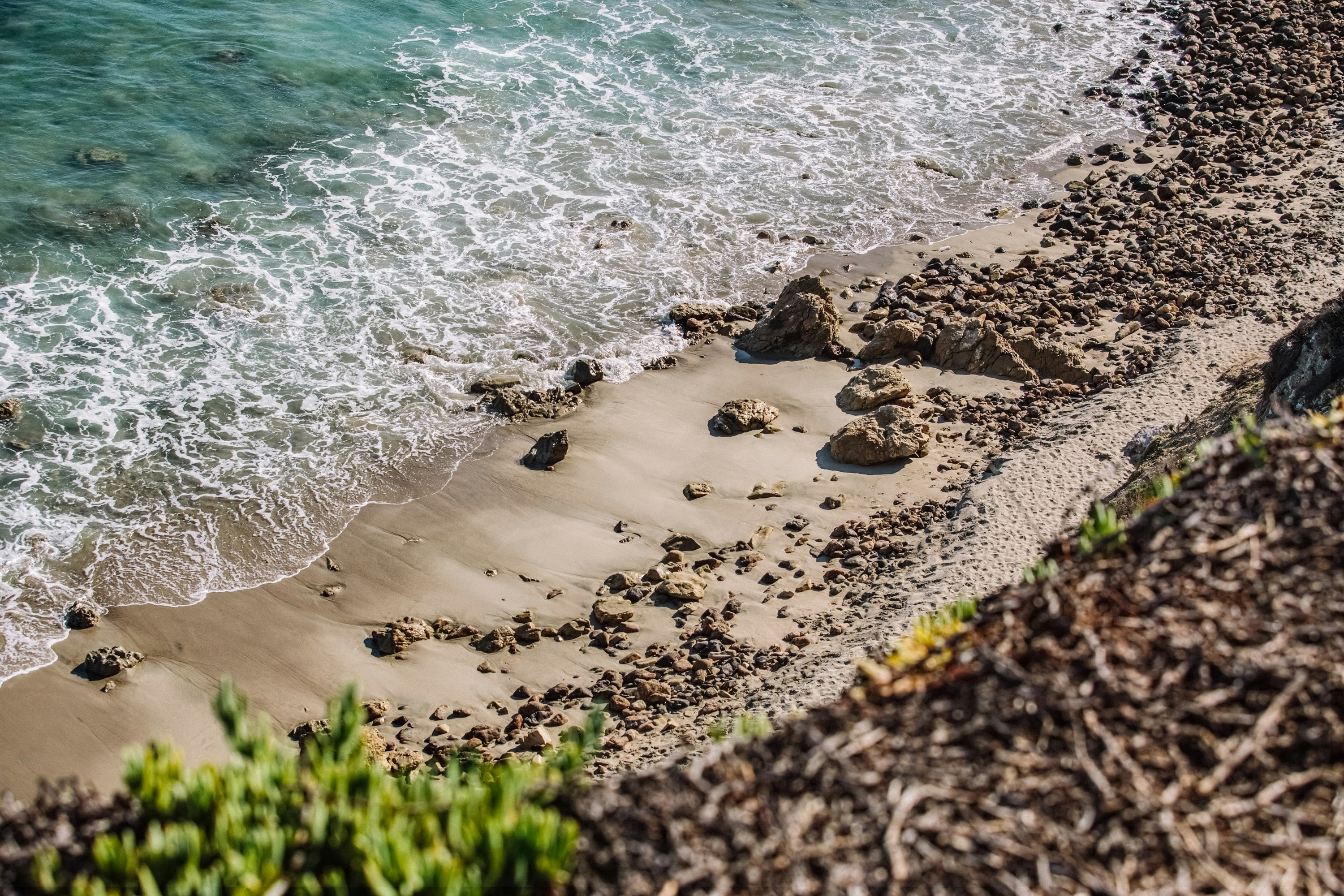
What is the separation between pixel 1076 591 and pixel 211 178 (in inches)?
612

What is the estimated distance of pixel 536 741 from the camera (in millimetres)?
7820

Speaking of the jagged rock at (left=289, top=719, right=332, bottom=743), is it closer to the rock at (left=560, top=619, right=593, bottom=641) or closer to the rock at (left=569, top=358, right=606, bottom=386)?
the rock at (left=560, top=619, right=593, bottom=641)

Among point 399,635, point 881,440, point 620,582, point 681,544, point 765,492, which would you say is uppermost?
point 881,440

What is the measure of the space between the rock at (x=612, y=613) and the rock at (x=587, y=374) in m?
4.00

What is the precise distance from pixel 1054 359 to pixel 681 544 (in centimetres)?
521

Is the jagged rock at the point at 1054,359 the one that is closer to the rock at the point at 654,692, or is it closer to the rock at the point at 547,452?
the rock at the point at 547,452

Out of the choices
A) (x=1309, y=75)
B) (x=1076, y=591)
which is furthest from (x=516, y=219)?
(x=1309, y=75)

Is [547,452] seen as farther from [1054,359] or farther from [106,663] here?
[1054,359]

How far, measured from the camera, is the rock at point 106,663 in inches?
347

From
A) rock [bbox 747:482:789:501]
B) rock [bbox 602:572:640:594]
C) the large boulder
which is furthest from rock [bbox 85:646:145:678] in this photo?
the large boulder

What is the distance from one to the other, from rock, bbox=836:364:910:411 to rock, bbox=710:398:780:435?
2.89 feet

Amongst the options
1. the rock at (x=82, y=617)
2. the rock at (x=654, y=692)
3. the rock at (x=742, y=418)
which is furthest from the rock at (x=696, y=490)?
the rock at (x=82, y=617)

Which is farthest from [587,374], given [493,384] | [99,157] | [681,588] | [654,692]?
[99,157]

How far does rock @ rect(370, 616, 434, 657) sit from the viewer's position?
898 cm
